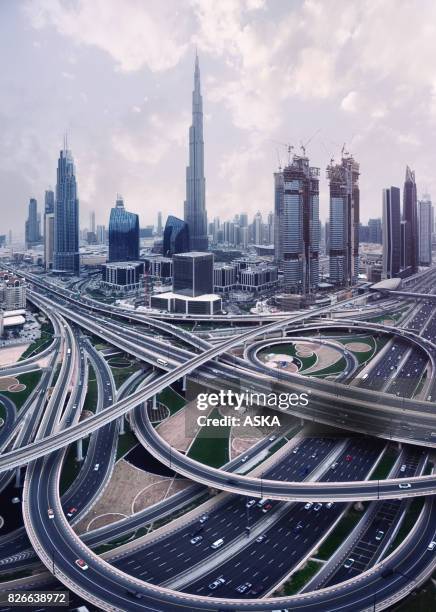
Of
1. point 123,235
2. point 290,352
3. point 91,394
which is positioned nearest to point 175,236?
point 123,235

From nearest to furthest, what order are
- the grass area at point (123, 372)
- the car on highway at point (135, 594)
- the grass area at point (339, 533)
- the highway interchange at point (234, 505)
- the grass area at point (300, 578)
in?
the car on highway at point (135, 594)
the highway interchange at point (234, 505)
the grass area at point (300, 578)
the grass area at point (339, 533)
the grass area at point (123, 372)

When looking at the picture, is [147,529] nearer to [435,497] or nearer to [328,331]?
[435,497]

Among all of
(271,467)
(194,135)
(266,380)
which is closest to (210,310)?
(266,380)

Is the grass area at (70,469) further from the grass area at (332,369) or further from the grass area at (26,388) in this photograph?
the grass area at (332,369)

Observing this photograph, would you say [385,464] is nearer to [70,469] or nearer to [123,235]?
[70,469]

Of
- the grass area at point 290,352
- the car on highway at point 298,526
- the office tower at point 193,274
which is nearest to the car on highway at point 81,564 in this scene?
the car on highway at point 298,526
